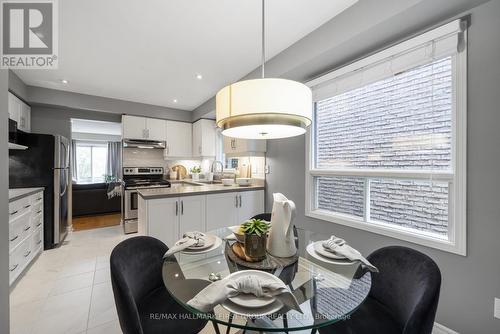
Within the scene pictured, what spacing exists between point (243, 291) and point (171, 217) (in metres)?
1.82

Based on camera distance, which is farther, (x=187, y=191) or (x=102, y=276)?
(x=187, y=191)

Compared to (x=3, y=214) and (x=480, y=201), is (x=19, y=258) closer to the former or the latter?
(x=3, y=214)

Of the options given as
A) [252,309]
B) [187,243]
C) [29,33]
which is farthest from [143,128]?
[252,309]

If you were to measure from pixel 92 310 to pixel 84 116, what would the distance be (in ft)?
12.1

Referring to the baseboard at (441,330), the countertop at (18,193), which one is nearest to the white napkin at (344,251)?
the baseboard at (441,330)

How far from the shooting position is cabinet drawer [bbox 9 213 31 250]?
2199 mm

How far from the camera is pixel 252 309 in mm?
788

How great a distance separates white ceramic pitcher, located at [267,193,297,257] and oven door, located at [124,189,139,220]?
139 inches

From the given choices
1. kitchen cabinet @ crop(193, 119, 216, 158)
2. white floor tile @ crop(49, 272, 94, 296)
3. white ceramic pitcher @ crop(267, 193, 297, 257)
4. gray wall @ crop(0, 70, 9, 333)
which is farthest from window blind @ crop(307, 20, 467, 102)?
white floor tile @ crop(49, 272, 94, 296)

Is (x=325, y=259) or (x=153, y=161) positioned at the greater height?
(x=153, y=161)

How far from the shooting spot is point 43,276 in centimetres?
243

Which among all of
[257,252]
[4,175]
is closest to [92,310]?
[4,175]

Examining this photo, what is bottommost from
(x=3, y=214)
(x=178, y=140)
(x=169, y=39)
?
(x=3, y=214)

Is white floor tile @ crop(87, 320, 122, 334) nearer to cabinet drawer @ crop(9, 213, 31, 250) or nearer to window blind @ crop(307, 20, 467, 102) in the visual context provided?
cabinet drawer @ crop(9, 213, 31, 250)
